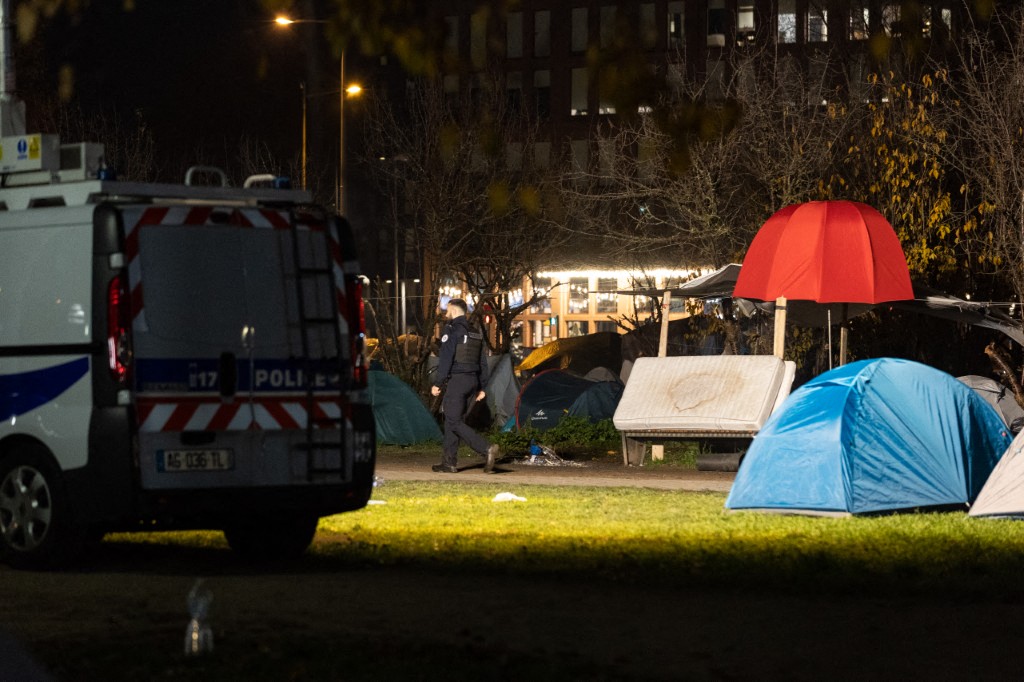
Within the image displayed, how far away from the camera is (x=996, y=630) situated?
28.4 ft

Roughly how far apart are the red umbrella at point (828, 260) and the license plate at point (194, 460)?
11.7m

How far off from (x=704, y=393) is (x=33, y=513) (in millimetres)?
10856

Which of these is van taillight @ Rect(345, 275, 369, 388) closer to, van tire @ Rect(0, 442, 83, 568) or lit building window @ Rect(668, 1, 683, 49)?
van tire @ Rect(0, 442, 83, 568)

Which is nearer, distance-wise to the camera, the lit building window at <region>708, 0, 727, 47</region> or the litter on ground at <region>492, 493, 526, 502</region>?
the litter on ground at <region>492, 493, 526, 502</region>

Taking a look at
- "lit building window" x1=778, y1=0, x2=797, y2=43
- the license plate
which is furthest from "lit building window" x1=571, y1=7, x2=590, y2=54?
the license plate

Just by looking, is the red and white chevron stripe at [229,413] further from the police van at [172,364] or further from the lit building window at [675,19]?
the lit building window at [675,19]

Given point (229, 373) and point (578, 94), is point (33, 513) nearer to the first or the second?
point (229, 373)

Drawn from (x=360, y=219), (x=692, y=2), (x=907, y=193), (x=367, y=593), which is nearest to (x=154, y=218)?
(x=367, y=593)

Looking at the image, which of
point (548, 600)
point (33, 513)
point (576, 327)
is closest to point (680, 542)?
point (548, 600)

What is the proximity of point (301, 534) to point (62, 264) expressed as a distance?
2405 mm

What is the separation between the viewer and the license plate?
10.3m

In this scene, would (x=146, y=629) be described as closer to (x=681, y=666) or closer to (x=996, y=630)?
(x=681, y=666)

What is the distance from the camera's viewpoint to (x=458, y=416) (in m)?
19.3

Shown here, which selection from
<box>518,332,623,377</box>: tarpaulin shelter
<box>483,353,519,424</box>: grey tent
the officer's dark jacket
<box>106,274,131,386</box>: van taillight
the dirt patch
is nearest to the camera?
the dirt patch
